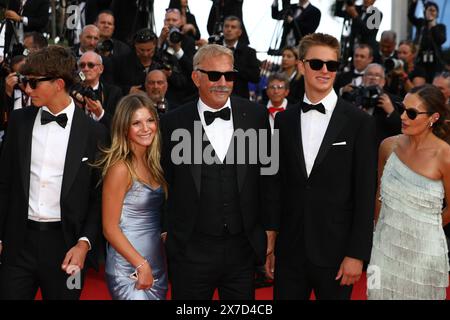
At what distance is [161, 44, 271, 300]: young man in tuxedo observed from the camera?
3.03 metres

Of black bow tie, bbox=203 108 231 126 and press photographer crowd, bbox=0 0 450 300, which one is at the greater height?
black bow tie, bbox=203 108 231 126

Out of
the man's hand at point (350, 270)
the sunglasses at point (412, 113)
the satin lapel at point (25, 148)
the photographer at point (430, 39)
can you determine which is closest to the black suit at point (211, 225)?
the man's hand at point (350, 270)

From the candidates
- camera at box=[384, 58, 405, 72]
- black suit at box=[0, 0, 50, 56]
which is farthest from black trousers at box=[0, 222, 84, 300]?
black suit at box=[0, 0, 50, 56]

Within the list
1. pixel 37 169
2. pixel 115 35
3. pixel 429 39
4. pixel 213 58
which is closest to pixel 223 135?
pixel 213 58

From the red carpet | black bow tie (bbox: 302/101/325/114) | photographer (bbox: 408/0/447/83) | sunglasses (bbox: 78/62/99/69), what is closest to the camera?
black bow tie (bbox: 302/101/325/114)

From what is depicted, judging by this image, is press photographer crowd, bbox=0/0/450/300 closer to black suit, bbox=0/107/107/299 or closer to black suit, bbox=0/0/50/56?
black suit, bbox=0/107/107/299

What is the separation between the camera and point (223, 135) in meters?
3.13

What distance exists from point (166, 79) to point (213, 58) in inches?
103

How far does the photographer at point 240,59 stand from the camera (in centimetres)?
628

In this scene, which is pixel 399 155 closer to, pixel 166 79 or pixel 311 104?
pixel 311 104

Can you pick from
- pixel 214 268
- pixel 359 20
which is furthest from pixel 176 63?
pixel 214 268

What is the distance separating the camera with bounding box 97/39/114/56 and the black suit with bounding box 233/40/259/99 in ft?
3.64

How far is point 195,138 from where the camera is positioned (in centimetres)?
310

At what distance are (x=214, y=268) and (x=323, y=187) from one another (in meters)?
0.58
